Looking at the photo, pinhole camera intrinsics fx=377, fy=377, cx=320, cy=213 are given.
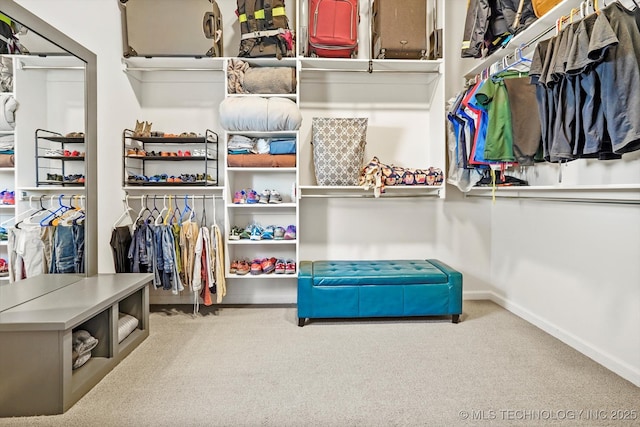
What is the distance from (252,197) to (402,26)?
198 cm

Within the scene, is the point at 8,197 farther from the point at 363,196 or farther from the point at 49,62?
the point at 363,196

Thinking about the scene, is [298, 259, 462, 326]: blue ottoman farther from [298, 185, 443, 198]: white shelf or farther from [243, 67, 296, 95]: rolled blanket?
[243, 67, 296, 95]: rolled blanket

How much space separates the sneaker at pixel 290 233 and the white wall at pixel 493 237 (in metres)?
0.35

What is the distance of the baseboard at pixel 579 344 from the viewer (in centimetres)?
219

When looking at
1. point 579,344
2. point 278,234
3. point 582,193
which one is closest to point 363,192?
point 278,234

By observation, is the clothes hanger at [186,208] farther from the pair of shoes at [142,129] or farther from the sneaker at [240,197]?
the pair of shoes at [142,129]

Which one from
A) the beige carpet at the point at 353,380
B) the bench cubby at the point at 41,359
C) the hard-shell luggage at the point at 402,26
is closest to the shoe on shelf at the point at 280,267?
the beige carpet at the point at 353,380

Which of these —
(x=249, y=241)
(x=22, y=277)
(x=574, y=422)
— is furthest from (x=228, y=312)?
(x=574, y=422)

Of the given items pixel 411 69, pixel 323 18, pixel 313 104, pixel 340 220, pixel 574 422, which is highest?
pixel 323 18

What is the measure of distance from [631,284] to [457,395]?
1.25m

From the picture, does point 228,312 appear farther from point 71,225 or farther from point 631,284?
point 631,284

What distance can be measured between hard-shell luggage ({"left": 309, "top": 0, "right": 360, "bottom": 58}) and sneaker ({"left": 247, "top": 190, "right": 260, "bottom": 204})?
1381 mm

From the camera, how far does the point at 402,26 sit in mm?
3264

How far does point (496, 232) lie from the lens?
3768 millimetres
